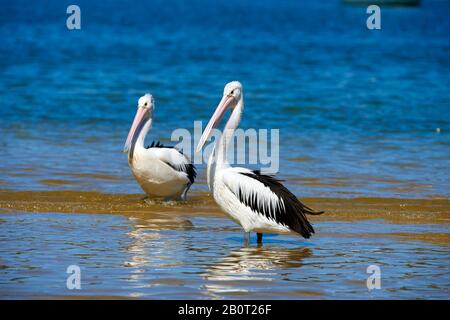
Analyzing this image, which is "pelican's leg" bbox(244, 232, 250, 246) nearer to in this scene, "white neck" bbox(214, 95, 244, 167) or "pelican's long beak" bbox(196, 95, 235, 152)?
"white neck" bbox(214, 95, 244, 167)

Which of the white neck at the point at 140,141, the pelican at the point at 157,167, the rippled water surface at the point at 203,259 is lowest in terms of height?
the rippled water surface at the point at 203,259

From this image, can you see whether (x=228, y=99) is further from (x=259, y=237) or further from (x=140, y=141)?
(x=140, y=141)

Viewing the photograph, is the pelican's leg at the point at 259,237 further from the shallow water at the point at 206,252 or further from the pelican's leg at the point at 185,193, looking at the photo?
the pelican's leg at the point at 185,193

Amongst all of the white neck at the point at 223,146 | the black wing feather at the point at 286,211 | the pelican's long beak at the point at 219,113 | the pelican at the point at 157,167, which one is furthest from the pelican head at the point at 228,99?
the pelican at the point at 157,167

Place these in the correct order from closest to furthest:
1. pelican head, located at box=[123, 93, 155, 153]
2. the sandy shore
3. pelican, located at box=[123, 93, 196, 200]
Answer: the sandy shore → pelican, located at box=[123, 93, 196, 200] → pelican head, located at box=[123, 93, 155, 153]

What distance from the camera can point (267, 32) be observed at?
45.3m

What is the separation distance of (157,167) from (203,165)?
99.5 inches

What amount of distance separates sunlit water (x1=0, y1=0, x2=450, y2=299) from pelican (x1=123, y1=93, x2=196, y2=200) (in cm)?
52

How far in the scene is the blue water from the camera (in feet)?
37.5

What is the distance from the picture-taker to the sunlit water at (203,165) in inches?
261

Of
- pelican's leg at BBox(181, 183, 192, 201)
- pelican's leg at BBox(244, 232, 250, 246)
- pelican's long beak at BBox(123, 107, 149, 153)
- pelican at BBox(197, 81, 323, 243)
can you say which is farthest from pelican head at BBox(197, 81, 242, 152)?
pelican's leg at BBox(181, 183, 192, 201)

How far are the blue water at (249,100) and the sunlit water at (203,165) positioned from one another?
0.05m

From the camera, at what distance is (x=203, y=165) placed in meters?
12.0
